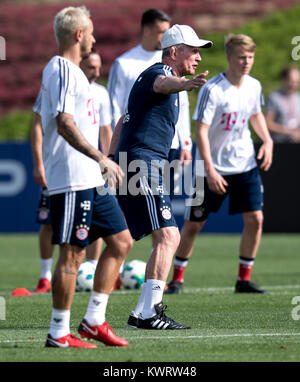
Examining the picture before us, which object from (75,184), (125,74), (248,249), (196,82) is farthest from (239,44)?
(75,184)

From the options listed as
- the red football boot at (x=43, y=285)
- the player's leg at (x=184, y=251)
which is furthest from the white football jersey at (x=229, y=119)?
the red football boot at (x=43, y=285)

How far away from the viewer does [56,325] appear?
19.9 ft

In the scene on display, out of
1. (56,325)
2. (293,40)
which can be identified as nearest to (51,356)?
(56,325)

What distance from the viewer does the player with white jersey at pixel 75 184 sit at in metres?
6.04

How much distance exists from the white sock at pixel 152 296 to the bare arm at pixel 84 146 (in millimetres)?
1454

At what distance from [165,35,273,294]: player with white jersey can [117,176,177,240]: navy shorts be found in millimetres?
2656

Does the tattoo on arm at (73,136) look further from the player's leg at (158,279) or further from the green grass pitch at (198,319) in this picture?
the player's leg at (158,279)

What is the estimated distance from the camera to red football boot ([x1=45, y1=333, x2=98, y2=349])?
6.07 m

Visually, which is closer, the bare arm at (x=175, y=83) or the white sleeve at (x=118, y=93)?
the bare arm at (x=175, y=83)

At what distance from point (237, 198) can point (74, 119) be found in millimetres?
3945

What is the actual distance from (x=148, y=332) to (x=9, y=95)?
24.9 metres

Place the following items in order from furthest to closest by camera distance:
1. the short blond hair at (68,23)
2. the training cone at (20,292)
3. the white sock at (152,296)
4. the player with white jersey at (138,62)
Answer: the player with white jersey at (138,62) < the training cone at (20,292) < the white sock at (152,296) < the short blond hair at (68,23)

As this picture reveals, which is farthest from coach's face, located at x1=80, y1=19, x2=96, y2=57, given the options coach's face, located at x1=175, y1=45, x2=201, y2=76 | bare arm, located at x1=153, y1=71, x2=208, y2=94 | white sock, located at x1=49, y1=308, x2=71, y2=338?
white sock, located at x1=49, y1=308, x2=71, y2=338

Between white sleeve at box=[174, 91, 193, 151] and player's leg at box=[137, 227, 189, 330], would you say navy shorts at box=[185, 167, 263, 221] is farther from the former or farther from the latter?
player's leg at box=[137, 227, 189, 330]
